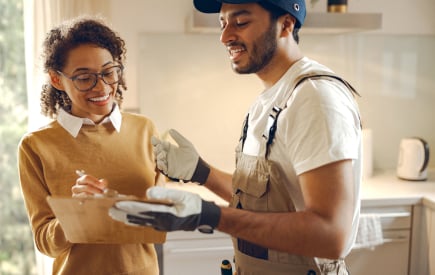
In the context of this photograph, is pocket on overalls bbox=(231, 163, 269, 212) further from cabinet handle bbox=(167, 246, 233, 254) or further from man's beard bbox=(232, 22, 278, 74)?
cabinet handle bbox=(167, 246, 233, 254)

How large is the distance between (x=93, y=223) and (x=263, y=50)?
0.62 meters

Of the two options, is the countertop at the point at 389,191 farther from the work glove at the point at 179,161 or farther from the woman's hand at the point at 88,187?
the woman's hand at the point at 88,187

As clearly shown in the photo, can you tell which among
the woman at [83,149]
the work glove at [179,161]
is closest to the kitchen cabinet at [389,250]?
the work glove at [179,161]

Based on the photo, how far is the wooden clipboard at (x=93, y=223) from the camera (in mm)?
981

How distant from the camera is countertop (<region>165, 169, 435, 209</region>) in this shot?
2.20 metres

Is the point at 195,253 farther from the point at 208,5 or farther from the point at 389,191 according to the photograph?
the point at 208,5

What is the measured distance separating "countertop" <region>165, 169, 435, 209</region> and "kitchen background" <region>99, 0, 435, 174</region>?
11.7 inches

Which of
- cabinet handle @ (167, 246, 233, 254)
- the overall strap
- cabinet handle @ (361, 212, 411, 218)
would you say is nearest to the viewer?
the overall strap

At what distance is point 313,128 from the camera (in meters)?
1.02

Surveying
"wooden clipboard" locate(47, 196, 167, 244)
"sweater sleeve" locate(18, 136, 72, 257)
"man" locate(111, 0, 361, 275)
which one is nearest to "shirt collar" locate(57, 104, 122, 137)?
"sweater sleeve" locate(18, 136, 72, 257)

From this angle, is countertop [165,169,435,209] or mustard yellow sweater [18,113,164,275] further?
countertop [165,169,435,209]

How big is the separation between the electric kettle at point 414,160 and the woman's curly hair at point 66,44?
1.81 m

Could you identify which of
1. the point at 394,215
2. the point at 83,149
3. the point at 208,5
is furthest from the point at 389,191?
the point at 83,149

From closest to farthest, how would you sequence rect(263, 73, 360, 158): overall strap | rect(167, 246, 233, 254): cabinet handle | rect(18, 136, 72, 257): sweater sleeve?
rect(263, 73, 360, 158): overall strap, rect(18, 136, 72, 257): sweater sleeve, rect(167, 246, 233, 254): cabinet handle
